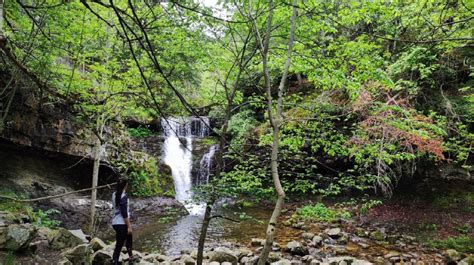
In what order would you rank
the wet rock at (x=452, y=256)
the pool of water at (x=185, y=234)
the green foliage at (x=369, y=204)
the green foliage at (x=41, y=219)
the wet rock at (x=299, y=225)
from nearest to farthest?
the green foliage at (x=369, y=204)
the wet rock at (x=452, y=256)
the green foliage at (x=41, y=219)
the pool of water at (x=185, y=234)
the wet rock at (x=299, y=225)

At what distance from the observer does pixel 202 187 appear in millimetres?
4766

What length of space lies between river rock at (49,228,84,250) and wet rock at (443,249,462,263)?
28.9 feet

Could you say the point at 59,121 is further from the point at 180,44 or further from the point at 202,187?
the point at 202,187

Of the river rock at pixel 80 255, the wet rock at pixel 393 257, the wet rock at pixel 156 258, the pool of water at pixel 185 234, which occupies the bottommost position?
the pool of water at pixel 185 234

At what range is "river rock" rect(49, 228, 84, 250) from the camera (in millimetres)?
6231

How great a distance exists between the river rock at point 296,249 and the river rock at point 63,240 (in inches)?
208

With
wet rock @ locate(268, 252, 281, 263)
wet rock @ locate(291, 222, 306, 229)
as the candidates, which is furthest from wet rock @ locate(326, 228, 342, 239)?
wet rock @ locate(268, 252, 281, 263)

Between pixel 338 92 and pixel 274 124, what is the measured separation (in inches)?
340

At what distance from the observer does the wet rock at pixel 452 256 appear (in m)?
7.64

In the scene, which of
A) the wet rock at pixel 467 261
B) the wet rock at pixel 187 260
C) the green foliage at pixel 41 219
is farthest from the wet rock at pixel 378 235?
the green foliage at pixel 41 219

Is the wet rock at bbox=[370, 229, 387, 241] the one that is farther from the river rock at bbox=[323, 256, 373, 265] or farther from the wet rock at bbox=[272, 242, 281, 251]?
the wet rock at bbox=[272, 242, 281, 251]

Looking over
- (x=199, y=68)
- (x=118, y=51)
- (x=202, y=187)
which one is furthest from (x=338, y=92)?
(x=202, y=187)

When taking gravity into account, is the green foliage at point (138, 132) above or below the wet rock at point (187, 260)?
above

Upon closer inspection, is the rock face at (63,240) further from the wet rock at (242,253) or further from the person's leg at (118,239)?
the wet rock at (242,253)
